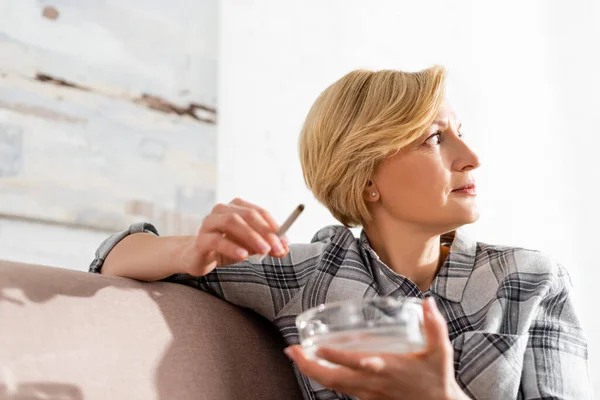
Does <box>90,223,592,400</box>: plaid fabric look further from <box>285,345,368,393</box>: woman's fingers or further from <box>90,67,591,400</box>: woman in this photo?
<box>285,345,368,393</box>: woman's fingers

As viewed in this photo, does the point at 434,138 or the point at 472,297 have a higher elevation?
the point at 434,138

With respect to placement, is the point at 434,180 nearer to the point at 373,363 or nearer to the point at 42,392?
the point at 373,363

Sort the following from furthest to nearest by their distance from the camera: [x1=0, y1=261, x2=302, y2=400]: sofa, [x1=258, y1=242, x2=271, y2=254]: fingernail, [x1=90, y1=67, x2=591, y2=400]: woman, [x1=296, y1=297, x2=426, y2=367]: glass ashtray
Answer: [x1=90, y1=67, x2=591, y2=400]: woman
[x1=258, y1=242, x2=271, y2=254]: fingernail
[x1=0, y1=261, x2=302, y2=400]: sofa
[x1=296, y1=297, x2=426, y2=367]: glass ashtray

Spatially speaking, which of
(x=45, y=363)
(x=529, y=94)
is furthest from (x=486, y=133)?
(x=45, y=363)

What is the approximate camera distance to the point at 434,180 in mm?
1354

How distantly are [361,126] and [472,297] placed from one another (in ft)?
1.25

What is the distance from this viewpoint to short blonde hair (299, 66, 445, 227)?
4.50ft

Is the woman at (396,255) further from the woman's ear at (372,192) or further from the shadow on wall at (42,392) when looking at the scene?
the shadow on wall at (42,392)

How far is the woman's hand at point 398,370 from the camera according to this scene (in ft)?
2.61

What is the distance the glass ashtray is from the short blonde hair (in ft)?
1.99

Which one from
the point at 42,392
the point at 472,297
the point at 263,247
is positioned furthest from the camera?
the point at 472,297

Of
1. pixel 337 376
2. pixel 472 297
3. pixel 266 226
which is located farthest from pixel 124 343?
pixel 472 297

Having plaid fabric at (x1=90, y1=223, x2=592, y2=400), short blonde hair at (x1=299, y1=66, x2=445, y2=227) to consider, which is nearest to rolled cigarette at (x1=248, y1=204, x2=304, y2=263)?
plaid fabric at (x1=90, y1=223, x2=592, y2=400)

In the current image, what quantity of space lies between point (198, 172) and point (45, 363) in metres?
1.20
